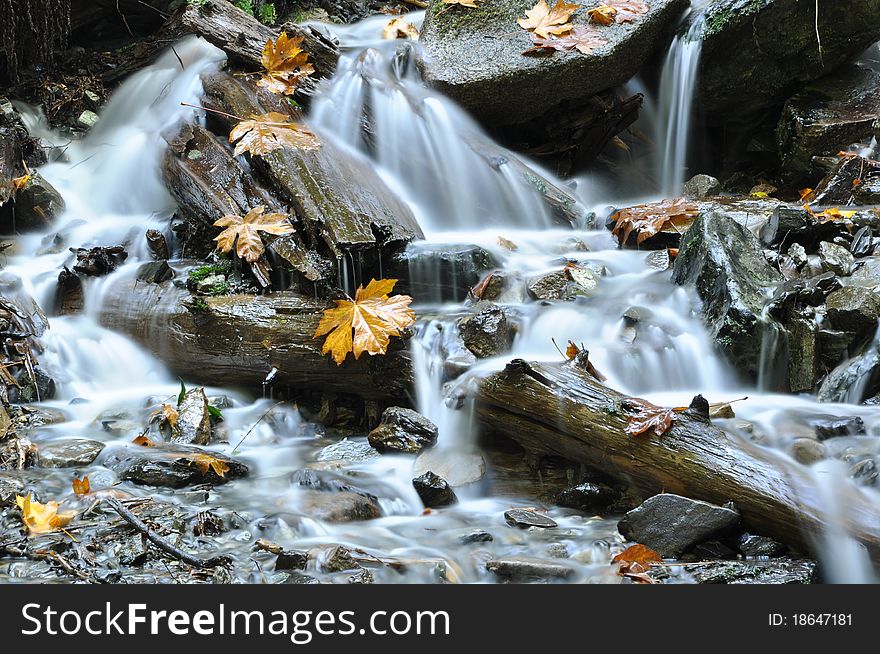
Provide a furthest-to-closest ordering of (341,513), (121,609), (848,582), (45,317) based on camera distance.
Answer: (45,317) < (341,513) < (848,582) < (121,609)

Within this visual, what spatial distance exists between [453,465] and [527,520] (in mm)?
616

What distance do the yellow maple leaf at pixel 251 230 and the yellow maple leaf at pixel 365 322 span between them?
71 cm

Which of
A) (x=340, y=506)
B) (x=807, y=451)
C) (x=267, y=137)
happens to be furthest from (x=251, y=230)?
(x=807, y=451)

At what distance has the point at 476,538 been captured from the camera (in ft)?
10.4

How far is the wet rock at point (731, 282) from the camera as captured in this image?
407cm

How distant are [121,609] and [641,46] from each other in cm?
657

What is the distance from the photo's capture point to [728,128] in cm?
805

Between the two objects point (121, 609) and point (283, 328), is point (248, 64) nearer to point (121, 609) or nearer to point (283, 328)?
point (283, 328)

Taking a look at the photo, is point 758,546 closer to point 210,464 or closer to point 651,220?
point 210,464

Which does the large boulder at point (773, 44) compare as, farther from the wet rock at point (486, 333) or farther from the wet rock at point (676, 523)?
the wet rock at point (676, 523)

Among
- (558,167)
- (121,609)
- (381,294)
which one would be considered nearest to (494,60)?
(558,167)

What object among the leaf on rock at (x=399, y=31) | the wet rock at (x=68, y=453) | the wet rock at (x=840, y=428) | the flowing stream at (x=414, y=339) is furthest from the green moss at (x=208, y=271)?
the leaf on rock at (x=399, y=31)

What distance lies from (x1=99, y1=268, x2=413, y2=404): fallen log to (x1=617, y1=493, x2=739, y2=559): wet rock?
1613 millimetres

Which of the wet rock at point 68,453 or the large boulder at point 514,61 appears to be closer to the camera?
the wet rock at point 68,453
